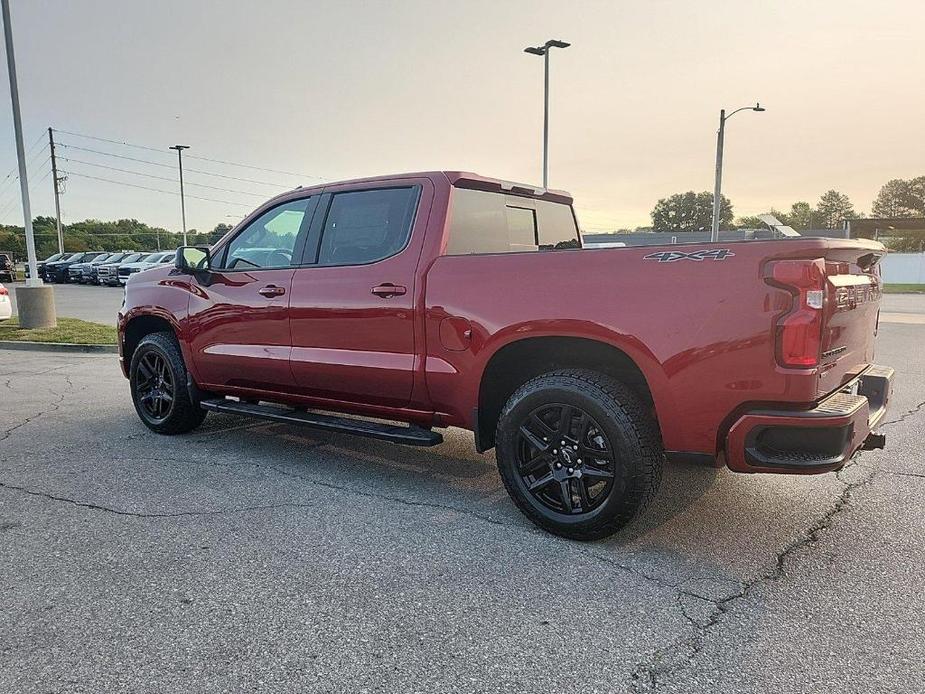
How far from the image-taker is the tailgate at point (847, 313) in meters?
3.01

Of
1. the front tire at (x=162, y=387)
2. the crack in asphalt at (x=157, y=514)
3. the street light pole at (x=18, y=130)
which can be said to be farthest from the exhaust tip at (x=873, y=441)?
the street light pole at (x=18, y=130)

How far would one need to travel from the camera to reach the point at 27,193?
12922 mm

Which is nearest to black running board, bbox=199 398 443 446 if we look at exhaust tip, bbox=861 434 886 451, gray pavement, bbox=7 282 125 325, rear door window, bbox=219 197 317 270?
rear door window, bbox=219 197 317 270

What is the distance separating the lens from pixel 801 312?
2893 mm

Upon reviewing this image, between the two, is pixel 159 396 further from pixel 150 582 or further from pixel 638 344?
pixel 638 344

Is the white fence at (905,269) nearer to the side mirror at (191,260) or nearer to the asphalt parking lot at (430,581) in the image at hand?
the asphalt parking lot at (430,581)

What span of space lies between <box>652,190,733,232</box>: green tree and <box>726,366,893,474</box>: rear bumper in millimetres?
98368

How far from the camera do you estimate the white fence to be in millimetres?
39219

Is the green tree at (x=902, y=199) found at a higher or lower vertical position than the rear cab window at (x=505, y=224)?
higher

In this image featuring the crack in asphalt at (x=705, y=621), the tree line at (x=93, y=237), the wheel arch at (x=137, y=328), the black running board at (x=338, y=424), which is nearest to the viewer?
the crack in asphalt at (x=705, y=621)

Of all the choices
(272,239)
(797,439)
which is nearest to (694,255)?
(797,439)

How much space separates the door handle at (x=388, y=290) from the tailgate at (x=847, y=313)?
88.0 inches

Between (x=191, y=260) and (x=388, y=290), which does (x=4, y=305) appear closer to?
(x=191, y=260)

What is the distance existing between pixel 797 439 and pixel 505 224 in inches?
94.7
